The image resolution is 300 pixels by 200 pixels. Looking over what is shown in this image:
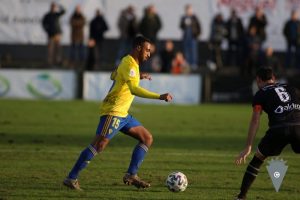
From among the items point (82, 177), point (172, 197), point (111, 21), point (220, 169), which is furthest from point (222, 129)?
point (111, 21)

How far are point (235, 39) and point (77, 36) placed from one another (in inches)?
252

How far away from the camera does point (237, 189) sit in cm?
1281

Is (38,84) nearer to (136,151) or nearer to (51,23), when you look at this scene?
(51,23)

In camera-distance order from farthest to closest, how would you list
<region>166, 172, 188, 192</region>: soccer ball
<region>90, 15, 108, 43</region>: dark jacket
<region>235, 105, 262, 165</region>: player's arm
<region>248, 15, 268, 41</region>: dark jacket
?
<region>90, 15, 108, 43</region>: dark jacket
<region>248, 15, 268, 41</region>: dark jacket
<region>166, 172, 188, 192</region>: soccer ball
<region>235, 105, 262, 165</region>: player's arm

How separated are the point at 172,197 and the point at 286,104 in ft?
6.96

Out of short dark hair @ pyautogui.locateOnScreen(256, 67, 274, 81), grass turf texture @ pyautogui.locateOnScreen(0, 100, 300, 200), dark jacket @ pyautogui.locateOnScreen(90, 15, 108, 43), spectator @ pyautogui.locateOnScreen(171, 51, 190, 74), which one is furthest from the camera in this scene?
dark jacket @ pyautogui.locateOnScreen(90, 15, 108, 43)

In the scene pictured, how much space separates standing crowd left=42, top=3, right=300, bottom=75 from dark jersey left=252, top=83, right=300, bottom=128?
66.0ft

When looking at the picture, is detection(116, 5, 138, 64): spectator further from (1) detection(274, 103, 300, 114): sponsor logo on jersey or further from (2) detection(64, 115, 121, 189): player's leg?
(1) detection(274, 103, 300, 114): sponsor logo on jersey

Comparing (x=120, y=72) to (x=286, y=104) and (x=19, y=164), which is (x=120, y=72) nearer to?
(x=286, y=104)

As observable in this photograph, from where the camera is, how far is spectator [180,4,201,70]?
106 feet

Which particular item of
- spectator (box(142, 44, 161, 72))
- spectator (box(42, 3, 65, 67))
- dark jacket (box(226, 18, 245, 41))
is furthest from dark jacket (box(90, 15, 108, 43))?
dark jacket (box(226, 18, 245, 41))

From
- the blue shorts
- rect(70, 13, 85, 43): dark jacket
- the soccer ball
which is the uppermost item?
the blue shorts

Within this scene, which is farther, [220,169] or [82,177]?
[220,169]

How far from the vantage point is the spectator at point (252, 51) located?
32.4 m
